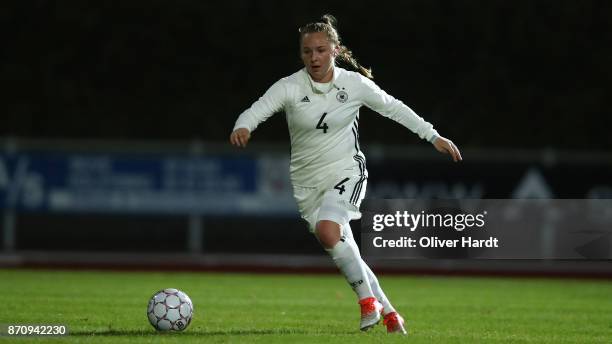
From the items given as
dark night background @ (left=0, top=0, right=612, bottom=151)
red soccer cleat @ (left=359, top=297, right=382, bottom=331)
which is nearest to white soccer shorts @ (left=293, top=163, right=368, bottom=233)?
red soccer cleat @ (left=359, top=297, right=382, bottom=331)

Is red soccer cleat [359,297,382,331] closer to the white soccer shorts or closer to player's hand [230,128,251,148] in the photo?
the white soccer shorts

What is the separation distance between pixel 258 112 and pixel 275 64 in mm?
19376

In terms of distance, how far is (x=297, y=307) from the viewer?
37.0 ft

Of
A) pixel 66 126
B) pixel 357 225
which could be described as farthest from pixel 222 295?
pixel 66 126

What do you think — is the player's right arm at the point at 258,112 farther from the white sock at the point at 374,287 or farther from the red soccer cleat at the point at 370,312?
the red soccer cleat at the point at 370,312

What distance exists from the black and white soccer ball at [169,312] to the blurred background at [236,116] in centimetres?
1039

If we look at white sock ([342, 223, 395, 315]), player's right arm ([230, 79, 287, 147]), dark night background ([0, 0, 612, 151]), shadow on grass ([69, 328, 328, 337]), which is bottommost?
shadow on grass ([69, 328, 328, 337])

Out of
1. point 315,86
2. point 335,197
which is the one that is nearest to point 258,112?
point 315,86

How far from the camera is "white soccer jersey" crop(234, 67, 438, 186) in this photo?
27.1 ft

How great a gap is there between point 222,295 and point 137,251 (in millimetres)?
8622

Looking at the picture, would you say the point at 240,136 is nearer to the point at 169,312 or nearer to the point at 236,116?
the point at 169,312

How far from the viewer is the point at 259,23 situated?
92.5 ft

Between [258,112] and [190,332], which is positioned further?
[190,332]

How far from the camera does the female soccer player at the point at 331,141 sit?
8156mm
